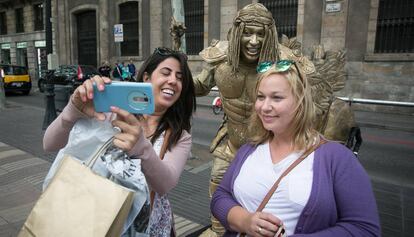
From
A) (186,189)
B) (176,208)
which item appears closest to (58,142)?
(176,208)

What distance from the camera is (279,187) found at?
4.84 feet

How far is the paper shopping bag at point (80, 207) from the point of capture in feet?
3.76

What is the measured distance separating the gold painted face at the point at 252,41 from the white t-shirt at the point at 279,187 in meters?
1.09

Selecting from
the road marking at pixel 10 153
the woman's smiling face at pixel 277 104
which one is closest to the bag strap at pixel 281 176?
the woman's smiling face at pixel 277 104

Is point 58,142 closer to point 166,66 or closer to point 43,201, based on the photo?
point 43,201

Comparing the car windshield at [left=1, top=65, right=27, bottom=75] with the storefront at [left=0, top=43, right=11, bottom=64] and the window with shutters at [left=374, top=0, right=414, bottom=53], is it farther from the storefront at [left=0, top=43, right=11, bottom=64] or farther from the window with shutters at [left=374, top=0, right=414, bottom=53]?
the storefront at [left=0, top=43, right=11, bottom=64]

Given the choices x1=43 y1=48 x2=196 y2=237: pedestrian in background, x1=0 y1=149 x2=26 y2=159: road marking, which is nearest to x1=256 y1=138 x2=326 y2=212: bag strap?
x1=43 y1=48 x2=196 y2=237: pedestrian in background

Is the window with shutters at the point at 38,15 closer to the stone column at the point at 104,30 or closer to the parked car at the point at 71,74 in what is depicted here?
the stone column at the point at 104,30

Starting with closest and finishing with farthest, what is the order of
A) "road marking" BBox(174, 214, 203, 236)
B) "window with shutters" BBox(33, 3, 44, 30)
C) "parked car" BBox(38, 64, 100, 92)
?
"road marking" BBox(174, 214, 203, 236) → "parked car" BBox(38, 64, 100, 92) → "window with shutters" BBox(33, 3, 44, 30)

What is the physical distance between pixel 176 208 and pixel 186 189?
0.68m

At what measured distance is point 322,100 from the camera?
3.12 metres

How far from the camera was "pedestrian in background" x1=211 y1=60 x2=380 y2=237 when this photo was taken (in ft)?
4.56

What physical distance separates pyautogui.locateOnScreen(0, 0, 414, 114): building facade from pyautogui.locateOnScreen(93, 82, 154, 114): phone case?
12.7m

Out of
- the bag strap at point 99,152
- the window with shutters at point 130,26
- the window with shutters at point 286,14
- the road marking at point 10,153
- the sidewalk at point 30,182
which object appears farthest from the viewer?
the window with shutters at point 130,26
